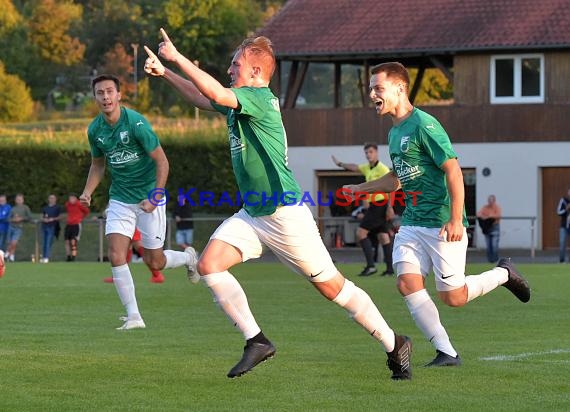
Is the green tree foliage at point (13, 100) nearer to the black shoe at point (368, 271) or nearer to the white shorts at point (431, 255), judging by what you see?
the black shoe at point (368, 271)

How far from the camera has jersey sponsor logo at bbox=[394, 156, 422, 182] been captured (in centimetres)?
952

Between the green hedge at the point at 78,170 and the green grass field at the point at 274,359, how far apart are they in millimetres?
30263

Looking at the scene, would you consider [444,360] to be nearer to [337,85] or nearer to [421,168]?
[421,168]

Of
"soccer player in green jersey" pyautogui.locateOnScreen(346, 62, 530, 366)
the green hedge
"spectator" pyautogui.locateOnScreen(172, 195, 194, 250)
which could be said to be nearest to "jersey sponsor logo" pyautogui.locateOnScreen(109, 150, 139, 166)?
"soccer player in green jersey" pyautogui.locateOnScreen(346, 62, 530, 366)

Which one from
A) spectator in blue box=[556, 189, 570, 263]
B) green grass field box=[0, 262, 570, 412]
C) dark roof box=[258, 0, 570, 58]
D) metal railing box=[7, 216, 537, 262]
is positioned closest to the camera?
green grass field box=[0, 262, 570, 412]

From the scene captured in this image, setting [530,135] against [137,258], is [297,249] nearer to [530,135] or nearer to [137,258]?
[137,258]

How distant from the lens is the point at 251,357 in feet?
28.3

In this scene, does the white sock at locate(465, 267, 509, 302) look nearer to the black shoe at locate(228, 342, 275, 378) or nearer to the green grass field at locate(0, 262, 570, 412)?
the green grass field at locate(0, 262, 570, 412)

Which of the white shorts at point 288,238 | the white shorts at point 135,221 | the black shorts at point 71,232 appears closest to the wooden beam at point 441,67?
the black shorts at point 71,232

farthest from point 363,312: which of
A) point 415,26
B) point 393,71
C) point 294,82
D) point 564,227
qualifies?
point 294,82

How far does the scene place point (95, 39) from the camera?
91.2m

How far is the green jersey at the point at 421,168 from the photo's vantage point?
9375mm

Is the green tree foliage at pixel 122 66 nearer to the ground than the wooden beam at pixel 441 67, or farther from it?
farther from it

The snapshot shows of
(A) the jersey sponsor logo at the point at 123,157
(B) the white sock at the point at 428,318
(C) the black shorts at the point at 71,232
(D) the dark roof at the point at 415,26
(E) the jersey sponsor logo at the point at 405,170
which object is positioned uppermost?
Answer: (D) the dark roof at the point at 415,26
